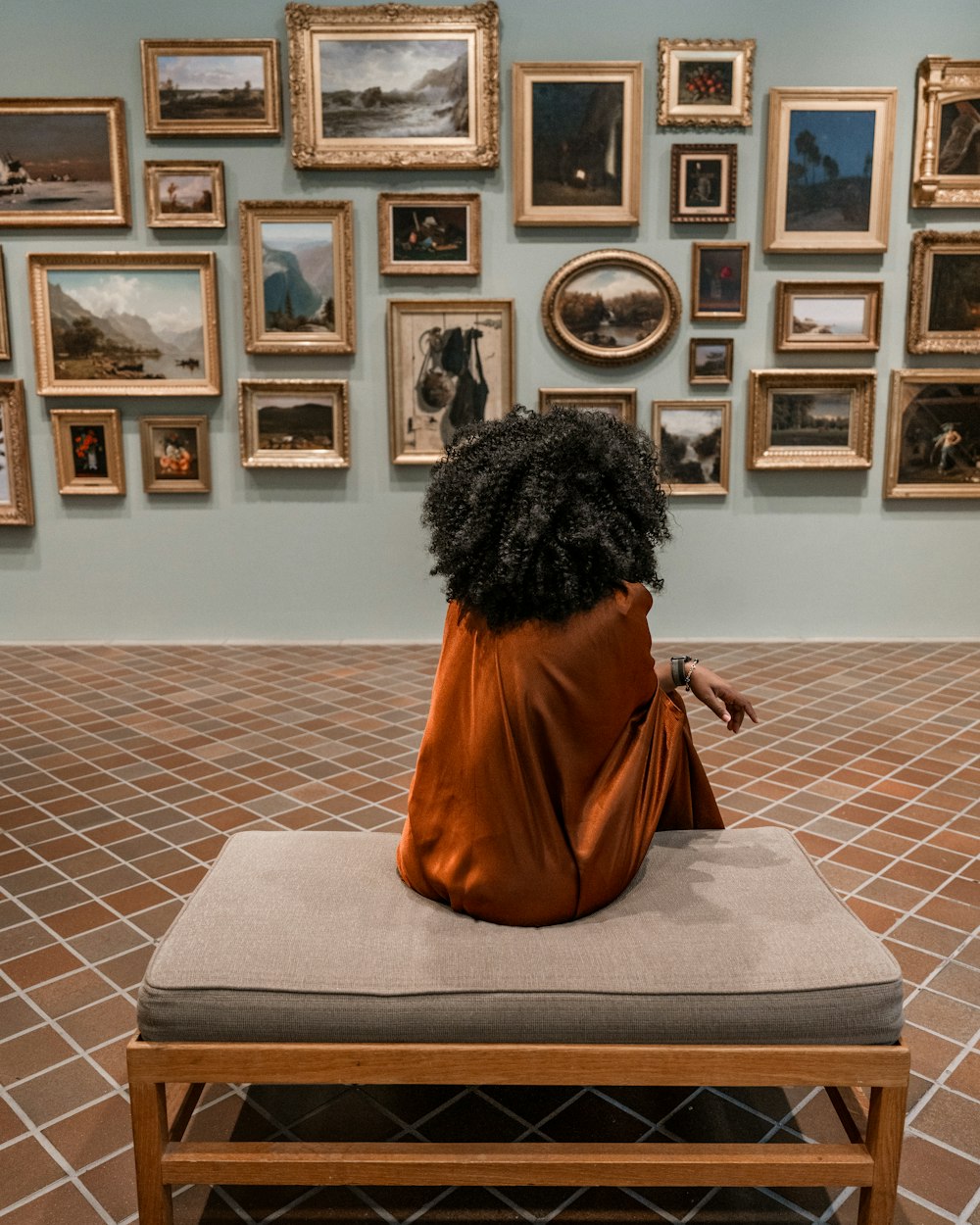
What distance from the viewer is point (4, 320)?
748cm

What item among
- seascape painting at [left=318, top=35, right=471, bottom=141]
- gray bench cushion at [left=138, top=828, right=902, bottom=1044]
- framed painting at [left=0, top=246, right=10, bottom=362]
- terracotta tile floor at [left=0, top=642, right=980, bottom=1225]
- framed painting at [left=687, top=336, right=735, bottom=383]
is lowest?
terracotta tile floor at [left=0, top=642, right=980, bottom=1225]

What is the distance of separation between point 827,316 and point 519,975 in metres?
6.59

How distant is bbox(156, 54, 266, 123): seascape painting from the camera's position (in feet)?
23.4

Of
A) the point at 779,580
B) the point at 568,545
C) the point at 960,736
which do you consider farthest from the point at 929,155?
the point at 568,545

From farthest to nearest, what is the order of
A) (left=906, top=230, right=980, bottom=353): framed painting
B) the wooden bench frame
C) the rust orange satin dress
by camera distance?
(left=906, top=230, right=980, bottom=353): framed painting, the rust orange satin dress, the wooden bench frame

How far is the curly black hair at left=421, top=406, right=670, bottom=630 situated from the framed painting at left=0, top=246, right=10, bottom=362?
6.25m

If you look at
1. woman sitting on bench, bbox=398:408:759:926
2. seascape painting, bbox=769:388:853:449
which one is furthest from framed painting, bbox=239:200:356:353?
woman sitting on bench, bbox=398:408:759:926

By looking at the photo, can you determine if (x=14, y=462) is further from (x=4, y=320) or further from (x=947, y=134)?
(x=947, y=134)

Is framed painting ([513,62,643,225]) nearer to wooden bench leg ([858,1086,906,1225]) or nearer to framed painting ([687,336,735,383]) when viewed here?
framed painting ([687,336,735,383])

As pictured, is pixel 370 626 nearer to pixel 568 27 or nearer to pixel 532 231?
pixel 532 231

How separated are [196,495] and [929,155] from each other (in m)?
5.94

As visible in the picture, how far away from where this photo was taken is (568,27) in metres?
7.16

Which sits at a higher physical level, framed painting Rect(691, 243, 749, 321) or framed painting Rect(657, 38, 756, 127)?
framed painting Rect(657, 38, 756, 127)

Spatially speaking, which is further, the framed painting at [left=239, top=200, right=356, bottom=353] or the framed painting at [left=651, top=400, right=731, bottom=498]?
the framed painting at [left=651, top=400, right=731, bottom=498]
